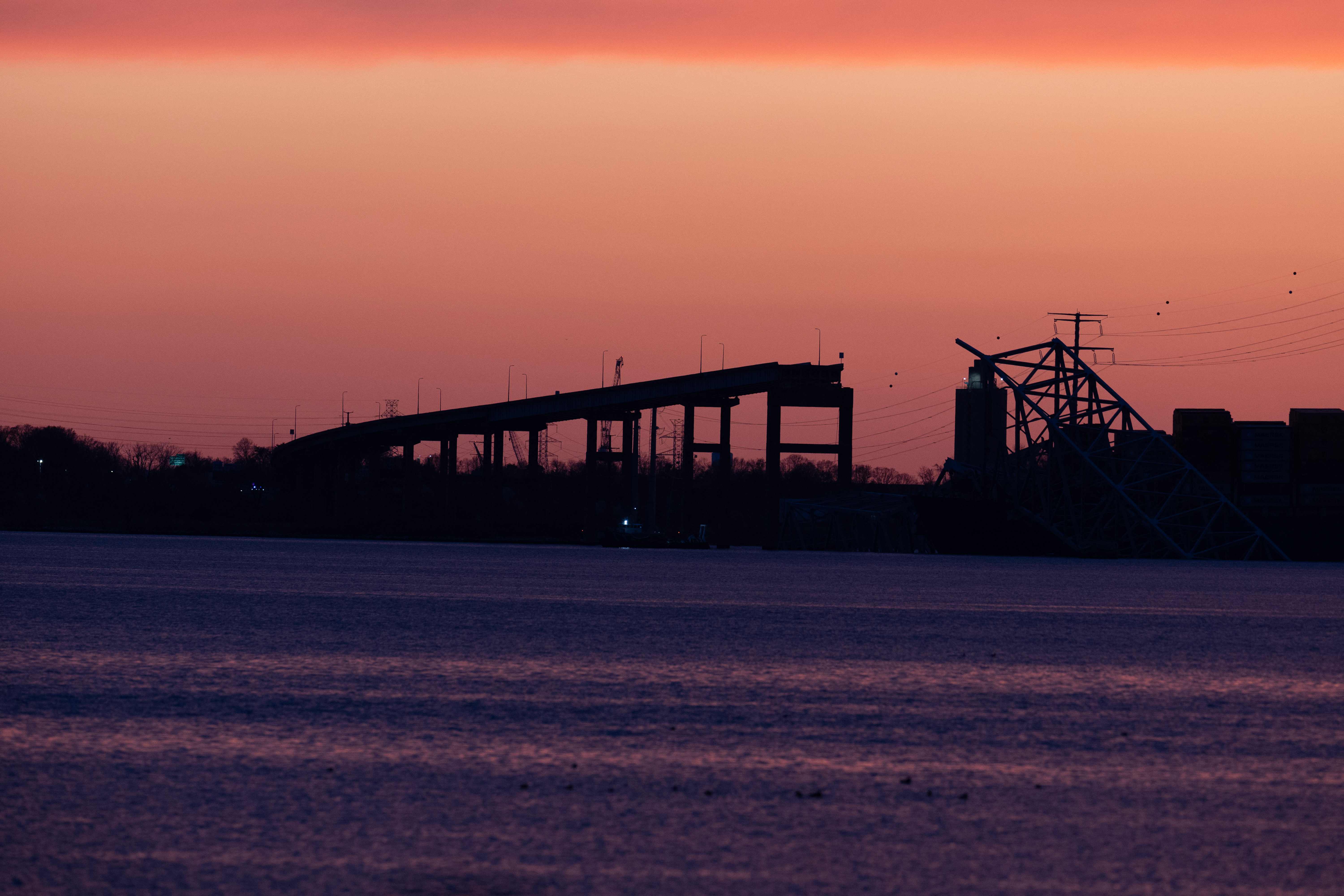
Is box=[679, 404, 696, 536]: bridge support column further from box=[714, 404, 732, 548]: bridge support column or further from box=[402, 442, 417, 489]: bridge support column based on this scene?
box=[402, 442, 417, 489]: bridge support column

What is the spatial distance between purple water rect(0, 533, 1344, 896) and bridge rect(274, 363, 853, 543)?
3647 inches

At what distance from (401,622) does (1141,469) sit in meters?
96.5

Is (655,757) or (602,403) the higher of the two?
(602,403)

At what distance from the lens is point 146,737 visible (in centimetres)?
1182

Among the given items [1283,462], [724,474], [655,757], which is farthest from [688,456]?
[655,757]

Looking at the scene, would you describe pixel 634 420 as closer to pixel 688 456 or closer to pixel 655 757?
pixel 688 456

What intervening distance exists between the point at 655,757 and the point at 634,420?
127 m

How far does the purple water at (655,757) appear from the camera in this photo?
7.85 meters

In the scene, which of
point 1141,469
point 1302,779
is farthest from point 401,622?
point 1141,469

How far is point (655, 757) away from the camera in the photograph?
11.4 m

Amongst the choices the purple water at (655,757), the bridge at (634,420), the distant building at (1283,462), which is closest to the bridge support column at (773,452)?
the bridge at (634,420)

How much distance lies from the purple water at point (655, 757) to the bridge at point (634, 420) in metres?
92.6

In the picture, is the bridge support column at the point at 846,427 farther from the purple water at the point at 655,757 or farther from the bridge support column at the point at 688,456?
the purple water at the point at 655,757

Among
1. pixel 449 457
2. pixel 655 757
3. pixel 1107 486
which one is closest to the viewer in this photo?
pixel 655 757
